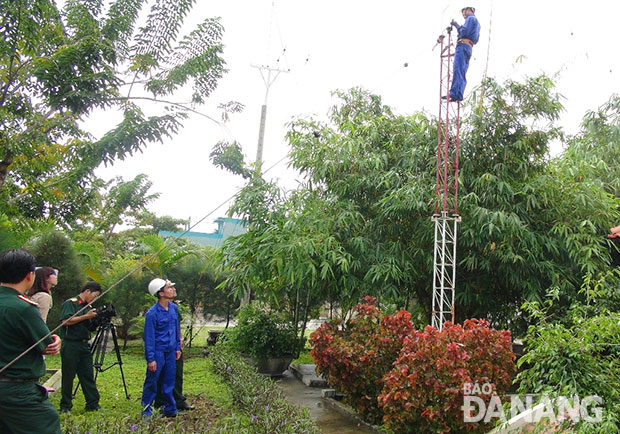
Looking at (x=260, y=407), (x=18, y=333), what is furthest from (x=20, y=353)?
(x=260, y=407)

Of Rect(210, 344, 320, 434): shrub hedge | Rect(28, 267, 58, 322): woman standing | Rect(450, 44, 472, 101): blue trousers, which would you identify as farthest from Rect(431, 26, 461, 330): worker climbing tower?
Rect(28, 267, 58, 322): woman standing

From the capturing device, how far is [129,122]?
16.6ft

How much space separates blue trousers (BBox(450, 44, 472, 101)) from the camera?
7.17m

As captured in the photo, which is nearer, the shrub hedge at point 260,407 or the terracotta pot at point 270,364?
the shrub hedge at point 260,407

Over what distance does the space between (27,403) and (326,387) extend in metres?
5.98

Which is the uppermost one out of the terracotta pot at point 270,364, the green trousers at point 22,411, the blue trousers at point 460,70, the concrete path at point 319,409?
the blue trousers at point 460,70

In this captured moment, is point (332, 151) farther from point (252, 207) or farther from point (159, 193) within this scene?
point (159, 193)

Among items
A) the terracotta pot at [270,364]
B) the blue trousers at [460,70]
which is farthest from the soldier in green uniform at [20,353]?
the blue trousers at [460,70]

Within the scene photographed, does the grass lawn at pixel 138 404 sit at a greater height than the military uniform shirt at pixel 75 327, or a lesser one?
lesser

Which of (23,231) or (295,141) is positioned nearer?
(23,231)

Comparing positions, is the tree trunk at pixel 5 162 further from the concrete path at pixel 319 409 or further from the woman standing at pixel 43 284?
the concrete path at pixel 319 409

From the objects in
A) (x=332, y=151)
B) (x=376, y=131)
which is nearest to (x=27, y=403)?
(x=332, y=151)

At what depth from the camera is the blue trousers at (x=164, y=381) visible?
5.43m

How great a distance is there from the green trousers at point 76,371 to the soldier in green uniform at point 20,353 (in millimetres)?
2802
